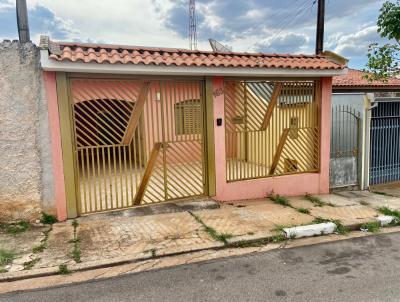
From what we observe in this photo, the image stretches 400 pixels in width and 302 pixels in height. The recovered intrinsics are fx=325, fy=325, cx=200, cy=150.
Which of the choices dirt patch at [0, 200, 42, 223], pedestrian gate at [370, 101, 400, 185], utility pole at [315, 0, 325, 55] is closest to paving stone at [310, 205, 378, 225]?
pedestrian gate at [370, 101, 400, 185]

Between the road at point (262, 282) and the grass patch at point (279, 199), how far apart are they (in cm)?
237

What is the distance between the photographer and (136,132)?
647 centimetres

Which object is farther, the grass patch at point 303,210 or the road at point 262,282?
the grass patch at point 303,210

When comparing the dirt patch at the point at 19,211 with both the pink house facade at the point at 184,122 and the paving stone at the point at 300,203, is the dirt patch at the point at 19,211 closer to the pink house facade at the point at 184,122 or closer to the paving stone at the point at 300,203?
the pink house facade at the point at 184,122

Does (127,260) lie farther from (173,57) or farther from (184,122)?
(173,57)

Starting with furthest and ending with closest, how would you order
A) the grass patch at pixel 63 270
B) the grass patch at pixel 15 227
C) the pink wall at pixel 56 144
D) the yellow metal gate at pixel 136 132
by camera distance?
the yellow metal gate at pixel 136 132, the pink wall at pixel 56 144, the grass patch at pixel 15 227, the grass patch at pixel 63 270

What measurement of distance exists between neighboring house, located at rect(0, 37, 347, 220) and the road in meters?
2.40

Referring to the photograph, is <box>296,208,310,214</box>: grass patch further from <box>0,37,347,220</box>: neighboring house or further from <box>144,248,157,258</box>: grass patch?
<box>144,248,157,258</box>: grass patch

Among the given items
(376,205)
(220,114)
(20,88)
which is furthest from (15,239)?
(376,205)

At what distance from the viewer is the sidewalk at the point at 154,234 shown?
4234mm

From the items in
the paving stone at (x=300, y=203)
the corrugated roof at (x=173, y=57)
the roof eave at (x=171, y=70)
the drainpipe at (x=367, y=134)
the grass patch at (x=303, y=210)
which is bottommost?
the paving stone at (x=300, y=203)

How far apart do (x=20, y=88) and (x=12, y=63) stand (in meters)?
0.40

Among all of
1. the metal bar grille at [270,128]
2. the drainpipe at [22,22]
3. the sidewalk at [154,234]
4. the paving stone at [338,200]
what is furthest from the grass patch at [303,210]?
the drainpipe at [22,22]

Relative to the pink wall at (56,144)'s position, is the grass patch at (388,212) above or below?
below
